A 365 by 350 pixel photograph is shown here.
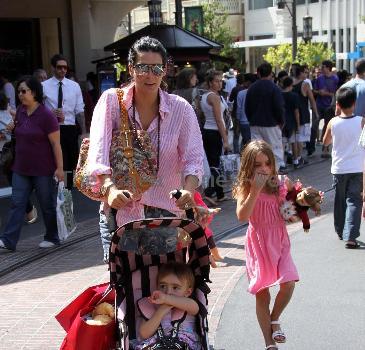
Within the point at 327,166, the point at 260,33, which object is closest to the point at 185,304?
the point at 327,166

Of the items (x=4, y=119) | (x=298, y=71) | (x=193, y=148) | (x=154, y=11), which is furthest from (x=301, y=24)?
(x=193, y=148)

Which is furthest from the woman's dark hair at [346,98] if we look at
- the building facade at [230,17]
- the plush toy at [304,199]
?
the building facade at [230,17]

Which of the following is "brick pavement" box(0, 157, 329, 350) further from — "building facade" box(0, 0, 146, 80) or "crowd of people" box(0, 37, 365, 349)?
"building facade" box(0, 0, 146, 80)

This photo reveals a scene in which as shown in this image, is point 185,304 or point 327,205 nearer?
point 185,304

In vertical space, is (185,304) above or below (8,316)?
above

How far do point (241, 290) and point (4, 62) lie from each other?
12.7m

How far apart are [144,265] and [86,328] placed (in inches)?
18.6

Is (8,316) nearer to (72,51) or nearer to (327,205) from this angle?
(327,205)

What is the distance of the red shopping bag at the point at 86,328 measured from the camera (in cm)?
434

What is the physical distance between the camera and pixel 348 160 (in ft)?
28.0

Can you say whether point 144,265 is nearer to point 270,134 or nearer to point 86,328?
point 86,328

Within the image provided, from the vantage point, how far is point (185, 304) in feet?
14.7

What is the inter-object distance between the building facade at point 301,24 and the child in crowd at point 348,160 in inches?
1598

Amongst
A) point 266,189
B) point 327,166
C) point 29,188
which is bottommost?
point 327,166
